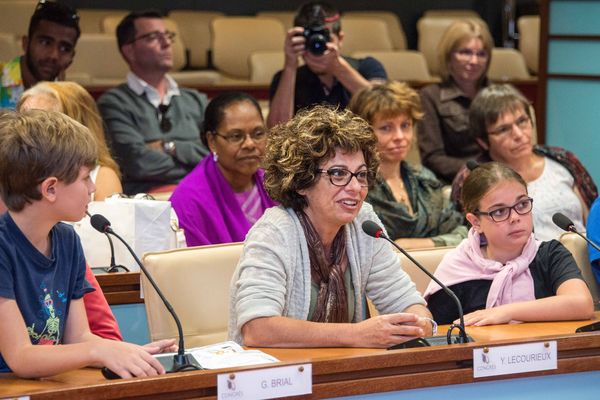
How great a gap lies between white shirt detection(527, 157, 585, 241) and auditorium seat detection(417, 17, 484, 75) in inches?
153

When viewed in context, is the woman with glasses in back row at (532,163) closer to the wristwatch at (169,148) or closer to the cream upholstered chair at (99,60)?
the wristwatch at (169,148)

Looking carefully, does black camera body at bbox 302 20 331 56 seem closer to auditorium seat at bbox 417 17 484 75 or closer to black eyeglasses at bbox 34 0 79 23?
black eyeglasses at bbox 34 0 79 23

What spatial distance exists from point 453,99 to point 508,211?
215 centimetres

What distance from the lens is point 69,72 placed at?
6.13 m

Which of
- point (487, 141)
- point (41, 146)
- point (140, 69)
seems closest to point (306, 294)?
point (41, 146)

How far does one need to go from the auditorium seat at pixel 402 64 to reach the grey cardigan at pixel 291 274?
13.8ft

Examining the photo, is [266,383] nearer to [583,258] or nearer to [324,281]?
[324,281]

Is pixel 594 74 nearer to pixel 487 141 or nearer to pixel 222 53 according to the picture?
pixel 487 141

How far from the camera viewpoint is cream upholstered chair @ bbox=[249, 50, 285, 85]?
6.20 meters

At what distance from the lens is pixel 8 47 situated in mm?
5613

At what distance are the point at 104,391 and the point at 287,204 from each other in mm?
869

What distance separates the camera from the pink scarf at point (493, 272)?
2.72 m

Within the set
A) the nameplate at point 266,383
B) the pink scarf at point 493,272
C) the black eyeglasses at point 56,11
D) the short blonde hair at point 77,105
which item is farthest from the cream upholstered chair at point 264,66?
the nameplate at point 266,383

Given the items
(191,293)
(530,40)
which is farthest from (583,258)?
(530,40)
